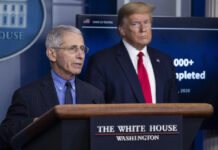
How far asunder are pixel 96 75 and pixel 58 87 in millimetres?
893

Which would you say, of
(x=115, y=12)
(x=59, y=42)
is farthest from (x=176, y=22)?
(x=59, y=42)

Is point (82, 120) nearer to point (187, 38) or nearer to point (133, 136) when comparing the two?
point (133, 136)

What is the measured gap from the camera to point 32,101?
7.67ft

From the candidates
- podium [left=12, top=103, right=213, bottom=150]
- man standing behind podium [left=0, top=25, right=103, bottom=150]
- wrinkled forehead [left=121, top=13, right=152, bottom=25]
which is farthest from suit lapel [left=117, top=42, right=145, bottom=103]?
podium [left=12, top=103, right=213, bottom=150]

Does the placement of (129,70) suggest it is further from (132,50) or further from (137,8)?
(137,8)

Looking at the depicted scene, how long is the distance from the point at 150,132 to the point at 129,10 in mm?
1878

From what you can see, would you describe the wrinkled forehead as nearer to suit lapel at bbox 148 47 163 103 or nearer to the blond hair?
the blond hair

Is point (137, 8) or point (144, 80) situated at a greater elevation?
point (137, 8)

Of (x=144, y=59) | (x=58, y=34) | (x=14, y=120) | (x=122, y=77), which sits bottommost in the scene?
(x=14, y=120)

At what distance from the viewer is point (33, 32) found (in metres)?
4.02

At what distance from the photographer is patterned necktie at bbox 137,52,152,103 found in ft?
10.9

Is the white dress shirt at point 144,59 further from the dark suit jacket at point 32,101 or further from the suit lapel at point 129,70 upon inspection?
the dark suit jacket at point 32,101

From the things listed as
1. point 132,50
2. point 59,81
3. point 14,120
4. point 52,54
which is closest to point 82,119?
point 14,120

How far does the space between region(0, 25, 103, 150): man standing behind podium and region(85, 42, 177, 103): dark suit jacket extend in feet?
2.33
